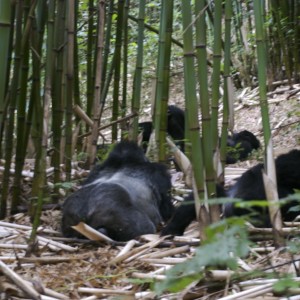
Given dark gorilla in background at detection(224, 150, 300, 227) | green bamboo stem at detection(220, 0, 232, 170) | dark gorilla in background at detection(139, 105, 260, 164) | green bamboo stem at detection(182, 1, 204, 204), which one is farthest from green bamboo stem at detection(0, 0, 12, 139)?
dark gorilla in background at detection(139, 105, 260, 164)

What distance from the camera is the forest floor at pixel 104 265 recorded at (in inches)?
98.3

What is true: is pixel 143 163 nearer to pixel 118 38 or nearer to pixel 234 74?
pixel 118 38

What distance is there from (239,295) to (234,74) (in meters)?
7.94

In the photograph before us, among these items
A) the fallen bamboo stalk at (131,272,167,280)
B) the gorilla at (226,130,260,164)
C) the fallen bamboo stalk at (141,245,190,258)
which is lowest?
the fallen bamboo stalk at (131,272,167,280)

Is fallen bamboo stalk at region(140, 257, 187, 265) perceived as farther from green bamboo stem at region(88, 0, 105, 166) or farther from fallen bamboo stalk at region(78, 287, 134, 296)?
green bamboo stem at region(88, 0, 105, 166)

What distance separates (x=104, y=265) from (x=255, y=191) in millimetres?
1170

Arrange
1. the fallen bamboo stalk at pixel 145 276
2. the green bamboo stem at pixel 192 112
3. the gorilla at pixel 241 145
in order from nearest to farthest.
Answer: the fallen bamboo stalk at pixel 145 276 < the green bamboo stem at pixel 192 112 < the gorilla at pixel 241 145

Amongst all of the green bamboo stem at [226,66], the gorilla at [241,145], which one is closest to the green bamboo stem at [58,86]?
the green bamboo stem at [226,66]

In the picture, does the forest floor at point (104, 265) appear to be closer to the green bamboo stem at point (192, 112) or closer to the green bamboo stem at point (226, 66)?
the green bamboo stem at point (192, 112)

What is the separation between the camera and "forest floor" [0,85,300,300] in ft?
8.20

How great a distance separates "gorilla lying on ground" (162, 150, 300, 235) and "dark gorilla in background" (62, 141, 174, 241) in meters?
0.23

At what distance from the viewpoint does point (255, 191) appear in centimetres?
391

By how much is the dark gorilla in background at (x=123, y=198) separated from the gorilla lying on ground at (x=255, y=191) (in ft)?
0.77

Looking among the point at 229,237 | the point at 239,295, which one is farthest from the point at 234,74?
the point at 229,237
